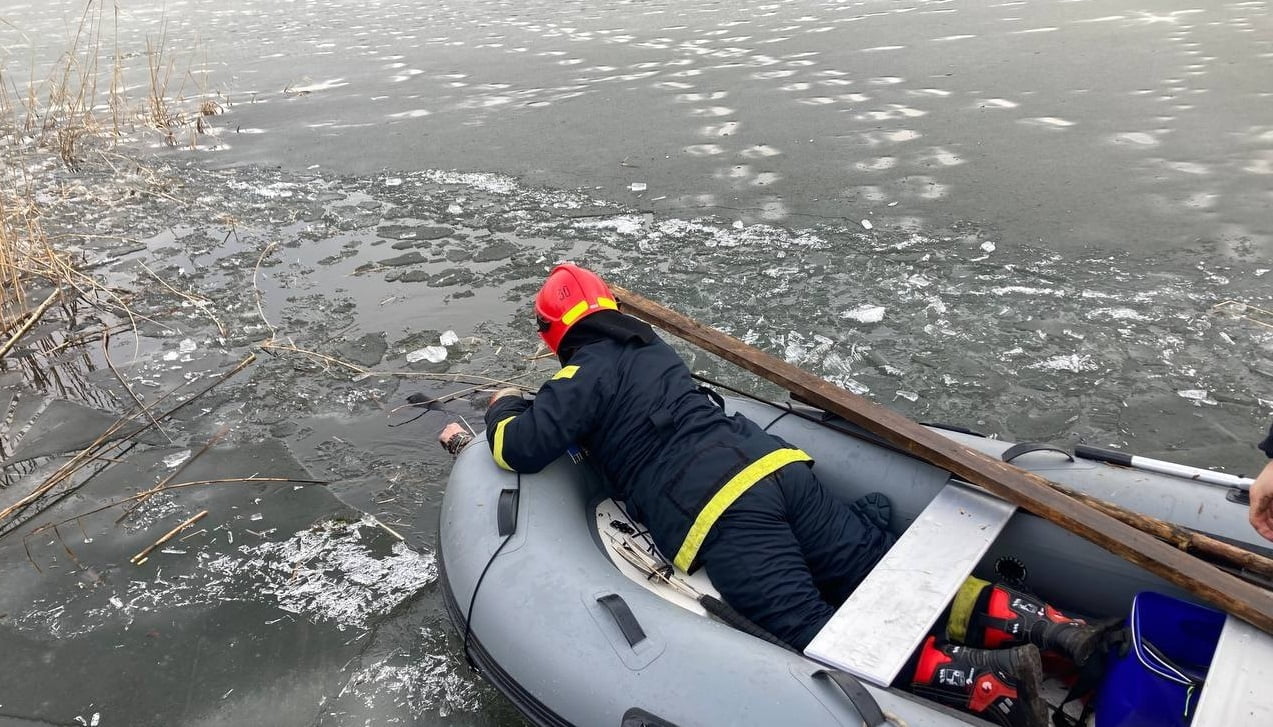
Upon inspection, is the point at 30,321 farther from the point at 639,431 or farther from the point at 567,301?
the point at 639,431

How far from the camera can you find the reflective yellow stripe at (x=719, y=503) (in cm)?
255

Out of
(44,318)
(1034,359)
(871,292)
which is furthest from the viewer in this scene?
(44,318)

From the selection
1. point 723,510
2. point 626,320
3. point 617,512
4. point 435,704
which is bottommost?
point 435,704

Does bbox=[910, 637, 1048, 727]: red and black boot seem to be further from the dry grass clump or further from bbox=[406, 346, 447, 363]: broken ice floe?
the dry grass clump

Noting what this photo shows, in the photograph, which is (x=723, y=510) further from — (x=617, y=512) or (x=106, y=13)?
(x=106, y=13)

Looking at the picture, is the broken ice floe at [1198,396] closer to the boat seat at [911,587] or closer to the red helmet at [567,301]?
the boat seat at [911,587]

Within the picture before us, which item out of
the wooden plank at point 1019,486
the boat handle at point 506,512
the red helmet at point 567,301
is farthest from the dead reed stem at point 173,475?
the wooden plank at point 1019,486

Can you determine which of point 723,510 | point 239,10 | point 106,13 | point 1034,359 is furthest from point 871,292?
point 106,13

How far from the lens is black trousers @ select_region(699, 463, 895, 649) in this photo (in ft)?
8.04

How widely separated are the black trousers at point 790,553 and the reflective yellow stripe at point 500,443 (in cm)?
76

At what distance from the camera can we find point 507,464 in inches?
113

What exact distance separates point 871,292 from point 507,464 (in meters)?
2.89

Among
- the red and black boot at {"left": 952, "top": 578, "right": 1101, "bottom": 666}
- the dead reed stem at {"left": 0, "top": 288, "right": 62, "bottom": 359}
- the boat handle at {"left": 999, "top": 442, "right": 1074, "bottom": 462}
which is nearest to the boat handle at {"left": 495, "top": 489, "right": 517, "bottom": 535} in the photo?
the red and black boot at {"left": 952, "top": 578, "right": 1101, "bottom": 666}

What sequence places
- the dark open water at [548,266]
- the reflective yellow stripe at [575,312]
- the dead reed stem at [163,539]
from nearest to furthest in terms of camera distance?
the reflective yellow stripe at [575,312] → the dark open water at [548,266] → the dead reed stem at [163,539]
